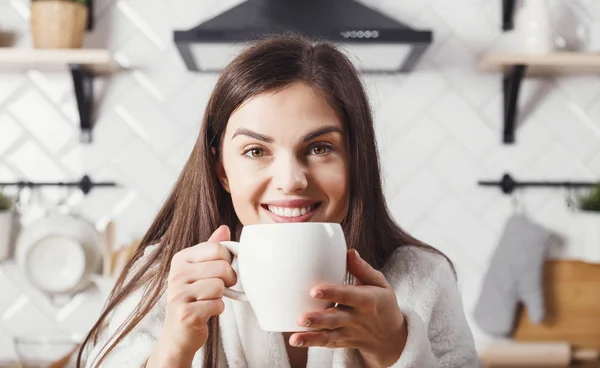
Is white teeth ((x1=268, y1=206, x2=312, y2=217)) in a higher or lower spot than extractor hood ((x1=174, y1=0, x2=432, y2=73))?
lower

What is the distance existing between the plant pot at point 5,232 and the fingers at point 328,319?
1499 mm

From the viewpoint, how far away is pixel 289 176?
0.83m

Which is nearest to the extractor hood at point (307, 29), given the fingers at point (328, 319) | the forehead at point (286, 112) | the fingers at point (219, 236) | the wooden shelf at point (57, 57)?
the wooden shelf at point (57, 57)

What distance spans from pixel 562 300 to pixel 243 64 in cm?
136

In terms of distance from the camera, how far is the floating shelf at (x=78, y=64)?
1825 mm

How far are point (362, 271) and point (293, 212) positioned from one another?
173mm

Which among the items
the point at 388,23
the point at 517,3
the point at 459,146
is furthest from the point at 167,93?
the point at 517,3

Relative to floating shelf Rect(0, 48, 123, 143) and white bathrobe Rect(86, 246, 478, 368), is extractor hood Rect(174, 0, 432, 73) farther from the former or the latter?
white bathrobe Rect(86, 246, 478, 368)

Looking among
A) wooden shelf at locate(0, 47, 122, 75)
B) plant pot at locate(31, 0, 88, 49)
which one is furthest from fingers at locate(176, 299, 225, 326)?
plant pot at locate(31, 0, 88, 49)

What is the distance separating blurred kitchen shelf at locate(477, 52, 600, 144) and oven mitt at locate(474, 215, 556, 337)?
10.8 inches

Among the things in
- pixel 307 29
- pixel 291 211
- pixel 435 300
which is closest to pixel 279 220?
pixel 291 211

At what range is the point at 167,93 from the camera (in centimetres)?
201

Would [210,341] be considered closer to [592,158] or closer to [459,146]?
[459,146]

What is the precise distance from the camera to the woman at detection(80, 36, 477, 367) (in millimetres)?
723
